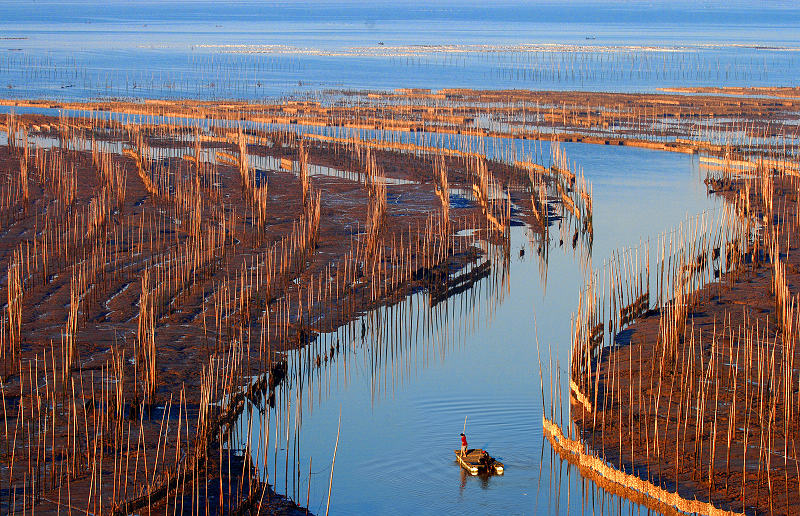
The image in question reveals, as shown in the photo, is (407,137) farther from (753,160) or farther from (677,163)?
(753,160)

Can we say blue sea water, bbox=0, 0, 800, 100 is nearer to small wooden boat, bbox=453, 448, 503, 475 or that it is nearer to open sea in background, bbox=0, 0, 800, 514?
open sea in background, bbox=0, 0, 800, 514

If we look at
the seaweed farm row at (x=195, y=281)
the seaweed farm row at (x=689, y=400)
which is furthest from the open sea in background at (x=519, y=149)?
the seaweed farm row at (x=195, y=281)

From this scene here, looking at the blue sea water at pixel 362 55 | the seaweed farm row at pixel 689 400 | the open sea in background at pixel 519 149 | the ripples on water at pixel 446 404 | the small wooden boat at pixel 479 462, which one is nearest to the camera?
the seaweed farm row at pixel 689 400

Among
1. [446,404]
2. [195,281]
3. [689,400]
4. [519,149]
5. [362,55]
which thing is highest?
[362,55]

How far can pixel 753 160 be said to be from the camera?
32812 mm

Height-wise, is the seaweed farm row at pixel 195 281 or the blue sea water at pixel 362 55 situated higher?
the blue sea water at pixel 362 55

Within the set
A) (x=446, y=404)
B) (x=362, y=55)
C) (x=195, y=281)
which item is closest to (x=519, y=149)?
(x=195, y=281)

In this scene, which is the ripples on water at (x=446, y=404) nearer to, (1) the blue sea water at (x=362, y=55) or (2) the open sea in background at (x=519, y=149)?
(2) the open sea in background at (x=519, y=149)

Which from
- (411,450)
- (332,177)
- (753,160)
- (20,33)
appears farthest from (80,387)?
(20,33)

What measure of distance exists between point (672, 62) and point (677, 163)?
43.4 metres

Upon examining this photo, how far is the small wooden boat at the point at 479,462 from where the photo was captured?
1179 centimetres

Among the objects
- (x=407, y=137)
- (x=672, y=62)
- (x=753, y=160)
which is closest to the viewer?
(x=753, y=160)

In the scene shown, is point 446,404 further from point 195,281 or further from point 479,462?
point 195,281

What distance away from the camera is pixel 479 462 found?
11789 mm
